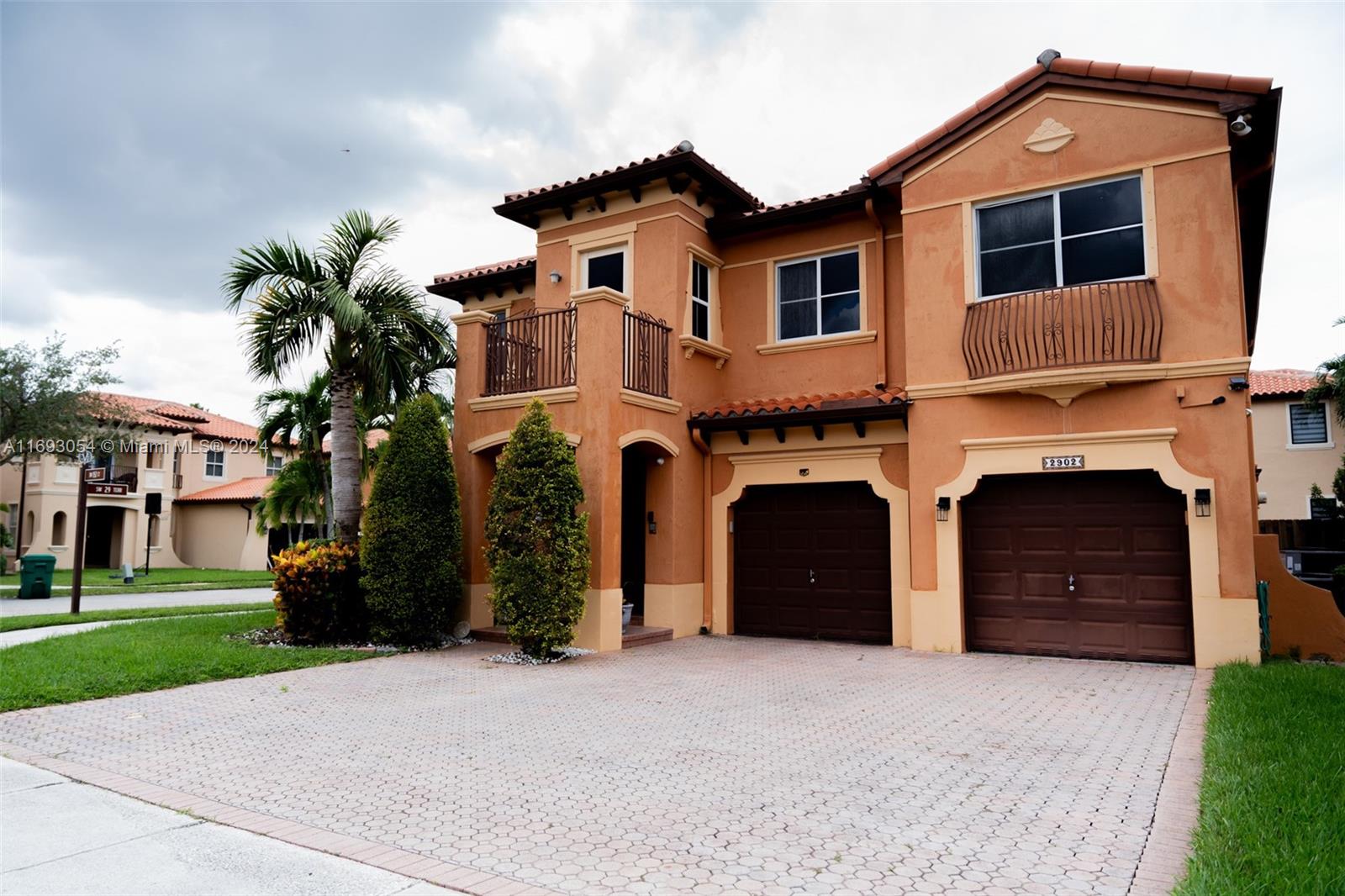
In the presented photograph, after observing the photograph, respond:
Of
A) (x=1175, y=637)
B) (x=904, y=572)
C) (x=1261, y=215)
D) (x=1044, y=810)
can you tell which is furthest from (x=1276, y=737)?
(x=1261, y=215)

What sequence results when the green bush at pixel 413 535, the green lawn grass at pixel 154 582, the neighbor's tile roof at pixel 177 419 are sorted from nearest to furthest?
the green bush at pixel 413 535
the green lawn grass at pixel 154 582
the neighbor's tile roof at pixel 177 419

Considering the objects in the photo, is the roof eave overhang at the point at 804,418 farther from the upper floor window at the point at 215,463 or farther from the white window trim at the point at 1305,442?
the upper floor window at the point at 215,463

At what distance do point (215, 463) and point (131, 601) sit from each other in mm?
23308

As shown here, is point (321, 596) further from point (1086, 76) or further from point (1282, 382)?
point (1282, 382)

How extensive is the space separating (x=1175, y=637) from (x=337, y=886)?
Answer: 1083cm

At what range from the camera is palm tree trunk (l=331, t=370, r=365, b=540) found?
13773mm

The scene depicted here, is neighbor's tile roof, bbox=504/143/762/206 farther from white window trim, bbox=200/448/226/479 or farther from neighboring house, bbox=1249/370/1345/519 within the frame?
white window trim, bbox=200/448/226/479

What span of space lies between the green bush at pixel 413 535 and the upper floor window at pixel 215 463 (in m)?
33.6

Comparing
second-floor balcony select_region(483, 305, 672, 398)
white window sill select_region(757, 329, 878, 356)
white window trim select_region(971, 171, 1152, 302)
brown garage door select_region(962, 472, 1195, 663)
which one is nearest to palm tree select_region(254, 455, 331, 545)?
second-floor balcony select_region(483, 305, 672, 398)

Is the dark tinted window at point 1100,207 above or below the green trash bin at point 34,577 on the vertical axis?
above

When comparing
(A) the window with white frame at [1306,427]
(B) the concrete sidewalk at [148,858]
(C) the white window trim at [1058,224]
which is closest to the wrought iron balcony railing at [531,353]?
(C) the white window trim at [1058,224]

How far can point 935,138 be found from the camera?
1302cm

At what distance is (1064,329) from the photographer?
11766 mm

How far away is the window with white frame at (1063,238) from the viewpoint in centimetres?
1182
